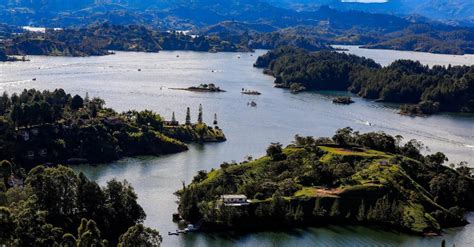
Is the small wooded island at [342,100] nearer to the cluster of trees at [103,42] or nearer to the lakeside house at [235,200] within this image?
the lakeside house at [235,200]

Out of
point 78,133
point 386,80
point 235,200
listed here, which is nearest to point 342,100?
point 386,80

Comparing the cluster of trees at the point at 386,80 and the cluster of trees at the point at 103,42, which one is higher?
the cluster of trees at the point at 103,42

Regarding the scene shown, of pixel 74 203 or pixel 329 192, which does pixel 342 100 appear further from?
pixel 74 203

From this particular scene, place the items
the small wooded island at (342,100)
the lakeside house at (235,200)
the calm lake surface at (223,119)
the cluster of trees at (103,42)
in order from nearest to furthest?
the calm lake surface at (223,119) → the lakeside house at (235,200) → the small wooded island at (342,100) → the cluster of trees at (103,42)

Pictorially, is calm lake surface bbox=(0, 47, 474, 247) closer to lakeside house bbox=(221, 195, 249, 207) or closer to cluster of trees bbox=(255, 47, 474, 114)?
lakeside house bbox=(221, 195, 249, 207)

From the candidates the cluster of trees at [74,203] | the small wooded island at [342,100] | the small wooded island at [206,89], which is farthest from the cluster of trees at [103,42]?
the cluster of trees at [74,203]

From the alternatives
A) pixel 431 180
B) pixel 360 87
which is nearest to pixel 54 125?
pixel 431 180

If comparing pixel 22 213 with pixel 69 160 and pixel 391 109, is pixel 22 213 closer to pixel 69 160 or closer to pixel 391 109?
pixel 69 160

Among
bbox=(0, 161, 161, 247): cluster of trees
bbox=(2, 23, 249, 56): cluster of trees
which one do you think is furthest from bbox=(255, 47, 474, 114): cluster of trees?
bbox=(0, 161, 161, 247): cluster of trees
